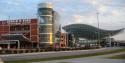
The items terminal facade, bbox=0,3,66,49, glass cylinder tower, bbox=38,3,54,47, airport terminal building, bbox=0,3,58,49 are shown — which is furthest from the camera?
glass cylinder tower, bbox=38,3,54,47

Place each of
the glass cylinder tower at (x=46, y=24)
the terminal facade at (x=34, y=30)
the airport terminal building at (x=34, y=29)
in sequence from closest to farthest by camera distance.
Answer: the terminal facade at (x=34, y=30)
the airport terminal building at (x=34, y=29)
the glass cylinder tower at (x=46, y=24)

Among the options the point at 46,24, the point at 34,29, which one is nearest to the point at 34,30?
the point at 34,29

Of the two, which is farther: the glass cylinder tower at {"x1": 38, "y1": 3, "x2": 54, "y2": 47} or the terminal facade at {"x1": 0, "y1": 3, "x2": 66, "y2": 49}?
the glass cylinder tower at {"x1": 38, "y1": 3, "x2": 54, "y2": 47}

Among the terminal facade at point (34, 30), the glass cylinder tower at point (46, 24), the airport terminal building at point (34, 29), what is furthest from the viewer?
the glass cylinder tower at point (46, 24)

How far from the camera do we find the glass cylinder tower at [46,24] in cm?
17100

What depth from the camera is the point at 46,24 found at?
175m

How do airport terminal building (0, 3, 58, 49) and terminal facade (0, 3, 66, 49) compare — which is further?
airport terminal building (0, 3, 58, 49)

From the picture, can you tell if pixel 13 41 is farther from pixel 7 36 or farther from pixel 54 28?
pixel 54 28

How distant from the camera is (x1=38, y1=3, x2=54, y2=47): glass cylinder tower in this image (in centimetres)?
17100

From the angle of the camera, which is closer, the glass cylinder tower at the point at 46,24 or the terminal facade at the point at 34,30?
the terminal facade at the point at 34,30

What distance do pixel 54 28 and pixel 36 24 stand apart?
15.4 m

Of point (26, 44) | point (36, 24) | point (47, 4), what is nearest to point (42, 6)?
point (47, 4)

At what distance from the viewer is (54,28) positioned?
18038 centimetres

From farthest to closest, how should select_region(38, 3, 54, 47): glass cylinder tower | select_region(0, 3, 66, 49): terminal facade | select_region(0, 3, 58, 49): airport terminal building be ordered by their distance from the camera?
select_region(38, 3, 54, 47): glass cylinder tower < select_region(0, 3, 58, 49): airport terminal building < select_region(0, 3, 66, 49): terminal facade
